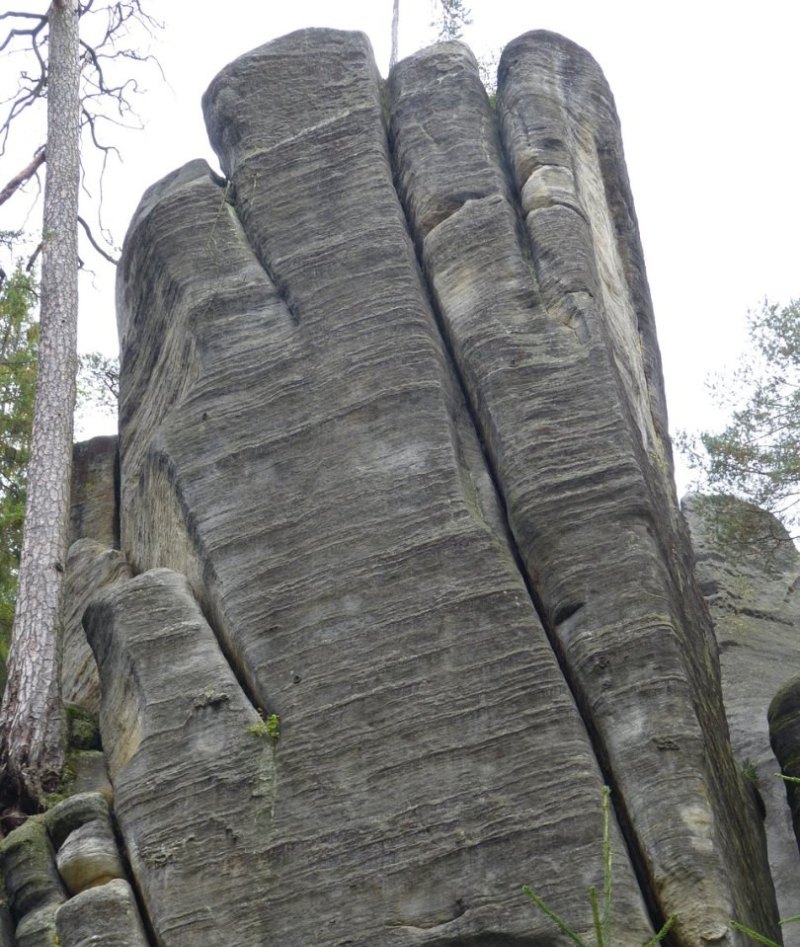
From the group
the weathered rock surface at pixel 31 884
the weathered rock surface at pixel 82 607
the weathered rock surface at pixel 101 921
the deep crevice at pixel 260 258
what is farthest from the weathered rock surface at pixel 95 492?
the weathered rock surface at pixel 101 921

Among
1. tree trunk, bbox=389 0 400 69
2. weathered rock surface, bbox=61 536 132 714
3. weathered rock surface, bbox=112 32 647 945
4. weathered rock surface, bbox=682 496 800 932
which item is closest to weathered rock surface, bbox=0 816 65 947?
weathered rock surface, bbox=112 32 647 945

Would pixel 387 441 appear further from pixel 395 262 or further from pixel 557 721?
pixel 557 721

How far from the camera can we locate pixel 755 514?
17.3 m

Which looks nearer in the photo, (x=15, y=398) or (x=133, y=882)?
(x=133, y=882)

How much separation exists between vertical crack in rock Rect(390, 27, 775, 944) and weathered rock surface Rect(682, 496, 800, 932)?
1.52 metres

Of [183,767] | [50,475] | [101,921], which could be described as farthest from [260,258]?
[101,921]

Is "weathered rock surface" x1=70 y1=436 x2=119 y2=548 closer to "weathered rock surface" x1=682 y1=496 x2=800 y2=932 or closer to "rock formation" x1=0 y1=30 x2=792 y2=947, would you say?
"rock formation" x1=0 y1=30 x2=792 y2=947

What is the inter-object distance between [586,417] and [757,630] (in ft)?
21.3

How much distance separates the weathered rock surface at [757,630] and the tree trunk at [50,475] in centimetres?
608

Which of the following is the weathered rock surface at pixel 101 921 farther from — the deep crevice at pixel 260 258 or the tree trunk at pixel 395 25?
the tree trunk at pixel 395 25

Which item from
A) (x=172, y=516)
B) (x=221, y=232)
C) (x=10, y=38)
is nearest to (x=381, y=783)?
(x=172, y=516)

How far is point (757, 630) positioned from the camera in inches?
645

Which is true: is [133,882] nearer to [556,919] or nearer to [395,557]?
[395,557]

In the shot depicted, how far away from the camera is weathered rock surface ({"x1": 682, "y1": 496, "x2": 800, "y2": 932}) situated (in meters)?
11.8
